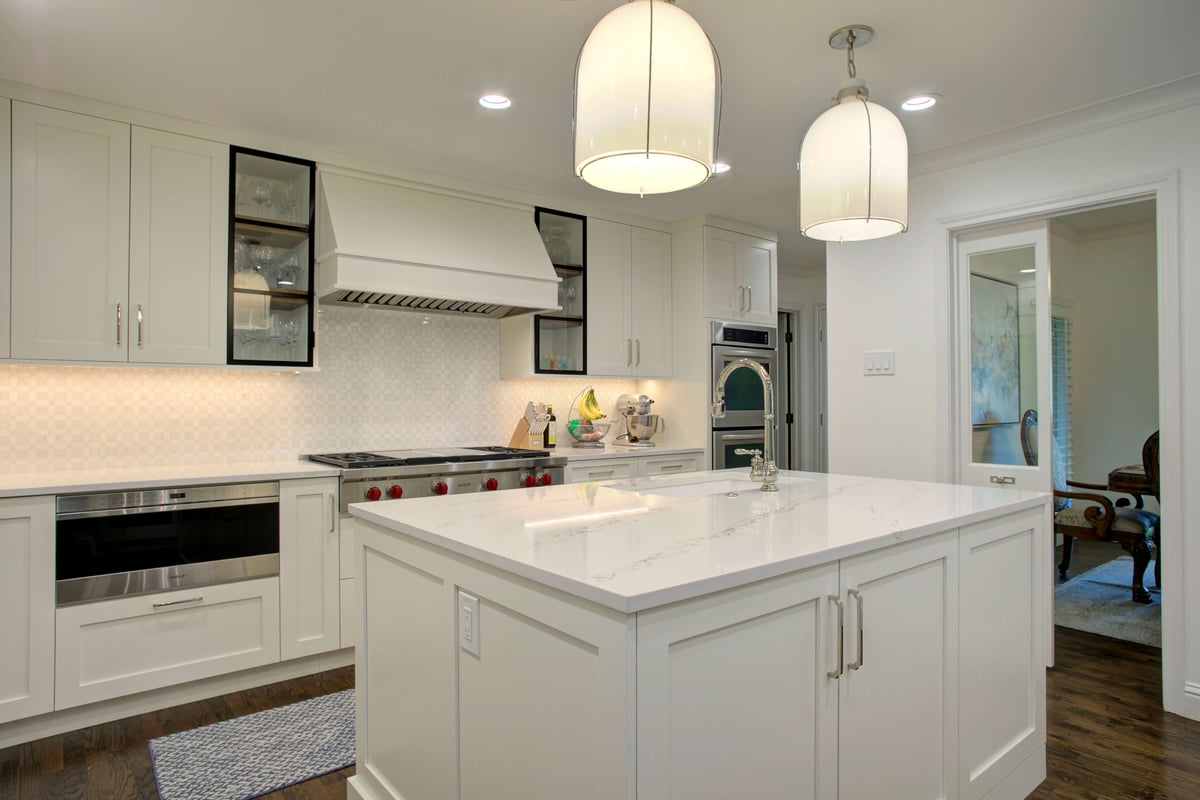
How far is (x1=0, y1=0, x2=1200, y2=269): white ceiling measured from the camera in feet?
7.32

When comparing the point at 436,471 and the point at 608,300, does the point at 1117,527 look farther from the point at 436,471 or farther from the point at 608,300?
the point at 436,471

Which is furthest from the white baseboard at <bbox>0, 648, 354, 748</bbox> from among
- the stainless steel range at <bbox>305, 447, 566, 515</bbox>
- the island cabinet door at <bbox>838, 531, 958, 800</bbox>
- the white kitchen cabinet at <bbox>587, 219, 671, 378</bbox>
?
the island cabinet door at <bbox>838, 531, 958, 800</bbox>

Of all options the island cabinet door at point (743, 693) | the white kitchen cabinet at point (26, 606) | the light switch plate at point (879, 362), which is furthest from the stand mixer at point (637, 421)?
the island cabinet door at point (743, 693)

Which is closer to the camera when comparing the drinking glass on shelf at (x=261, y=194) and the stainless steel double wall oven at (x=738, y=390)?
the drinking glass on shelf at (x=261, y=194)

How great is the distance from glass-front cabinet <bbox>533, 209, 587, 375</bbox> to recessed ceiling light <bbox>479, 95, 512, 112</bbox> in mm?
1268

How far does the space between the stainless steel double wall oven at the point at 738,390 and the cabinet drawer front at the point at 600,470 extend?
0.74 metres

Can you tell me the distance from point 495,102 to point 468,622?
7.39ft

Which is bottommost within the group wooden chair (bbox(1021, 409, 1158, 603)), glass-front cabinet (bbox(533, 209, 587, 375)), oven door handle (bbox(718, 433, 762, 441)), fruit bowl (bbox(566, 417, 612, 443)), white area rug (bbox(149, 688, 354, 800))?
white area rug (bbox(149, 688, 354, 800))

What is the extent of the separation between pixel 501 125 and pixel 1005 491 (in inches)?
99.1

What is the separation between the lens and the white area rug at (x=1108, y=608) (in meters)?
3.58

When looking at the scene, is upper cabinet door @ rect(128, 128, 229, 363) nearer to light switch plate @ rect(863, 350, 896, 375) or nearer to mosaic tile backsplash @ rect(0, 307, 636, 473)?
mosaic tile backsplash @ rect(0, 307, 636, 473)

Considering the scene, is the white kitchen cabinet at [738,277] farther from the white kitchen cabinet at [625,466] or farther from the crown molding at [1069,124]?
the crown molding at [1069,124]

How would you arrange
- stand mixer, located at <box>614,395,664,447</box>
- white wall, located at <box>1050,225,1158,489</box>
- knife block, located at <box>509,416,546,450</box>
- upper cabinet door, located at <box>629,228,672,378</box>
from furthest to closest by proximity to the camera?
white wall, located at <box>1050,225,1158,489</box> < stand mixer, located at <box>614,395,664,447</box> < upper cabinet door, located at <box>629,228,672,378</box> < knife block, located at <box>509,416,546,450</box>

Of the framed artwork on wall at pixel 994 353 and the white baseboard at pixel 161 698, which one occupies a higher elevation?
the framed artwork on wall at pixel 994 353
